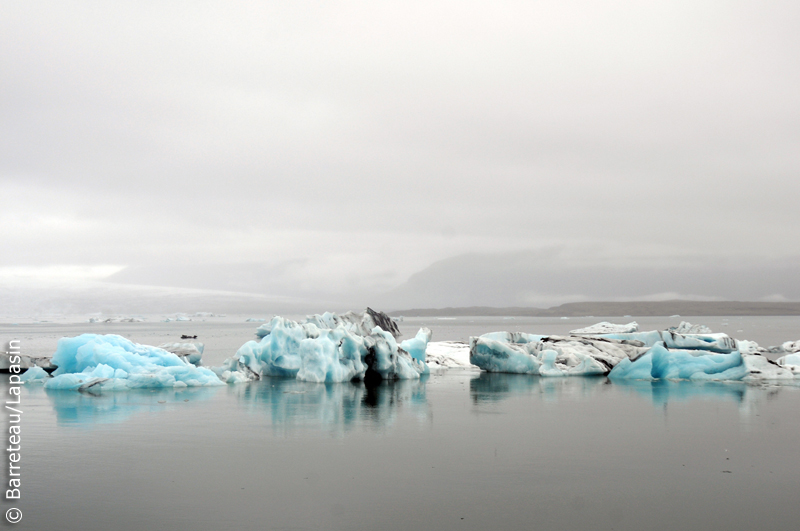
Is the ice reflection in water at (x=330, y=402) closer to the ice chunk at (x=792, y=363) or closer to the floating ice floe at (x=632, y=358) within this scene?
the floating ice floe at (x=632, y=358)

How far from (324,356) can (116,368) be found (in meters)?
5.05

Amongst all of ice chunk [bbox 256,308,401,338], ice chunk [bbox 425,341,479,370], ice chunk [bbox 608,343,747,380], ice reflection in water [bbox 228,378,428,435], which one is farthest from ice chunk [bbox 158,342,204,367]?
ice chunk [bbox 608,343,747,380]

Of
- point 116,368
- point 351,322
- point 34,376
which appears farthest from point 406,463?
point 351,322

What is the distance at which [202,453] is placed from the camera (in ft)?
24.4

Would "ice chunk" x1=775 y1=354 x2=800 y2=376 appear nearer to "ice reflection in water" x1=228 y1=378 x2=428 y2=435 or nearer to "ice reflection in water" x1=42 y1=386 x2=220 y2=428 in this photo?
"ice reflection in water" x1=228 y1=378 x2=428 y2=435

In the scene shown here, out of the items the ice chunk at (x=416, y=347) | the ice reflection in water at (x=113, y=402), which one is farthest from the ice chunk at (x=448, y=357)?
the ice reflection in water at (x=113, y=402)

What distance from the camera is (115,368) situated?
14594 mm

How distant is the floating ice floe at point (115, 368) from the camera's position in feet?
45.3

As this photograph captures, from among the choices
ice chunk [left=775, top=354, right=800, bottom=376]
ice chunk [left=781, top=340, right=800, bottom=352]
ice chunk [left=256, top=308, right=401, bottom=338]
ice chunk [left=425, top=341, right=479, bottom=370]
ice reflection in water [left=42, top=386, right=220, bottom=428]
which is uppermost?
ice chunk [left=256, top=308, right=401, bottom=338]

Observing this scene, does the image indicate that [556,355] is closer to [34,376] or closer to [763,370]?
[763,370]

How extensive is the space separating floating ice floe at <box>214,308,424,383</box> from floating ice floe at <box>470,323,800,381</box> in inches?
104

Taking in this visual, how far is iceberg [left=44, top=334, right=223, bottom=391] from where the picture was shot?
45.3 ft

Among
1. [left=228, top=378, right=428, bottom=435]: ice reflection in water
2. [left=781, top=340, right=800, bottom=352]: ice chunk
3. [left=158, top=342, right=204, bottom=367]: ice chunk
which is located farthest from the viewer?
[left=781, top=340, right=800, bottom=352]: ice chunk

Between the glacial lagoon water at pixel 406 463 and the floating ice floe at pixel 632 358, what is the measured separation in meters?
4.40
